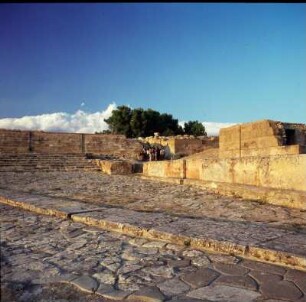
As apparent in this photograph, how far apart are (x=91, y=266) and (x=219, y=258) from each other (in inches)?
44.5

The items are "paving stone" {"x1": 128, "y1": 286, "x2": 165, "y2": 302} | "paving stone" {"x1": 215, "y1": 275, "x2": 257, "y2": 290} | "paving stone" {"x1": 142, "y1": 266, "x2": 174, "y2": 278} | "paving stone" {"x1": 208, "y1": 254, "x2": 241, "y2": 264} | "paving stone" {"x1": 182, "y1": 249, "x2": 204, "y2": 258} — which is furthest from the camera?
"paving stone" {"x1": 182, "y1": 249, "x2": 204, "y2": 258}

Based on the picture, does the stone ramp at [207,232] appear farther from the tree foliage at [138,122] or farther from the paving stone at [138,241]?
the tree foliage at [138,122]

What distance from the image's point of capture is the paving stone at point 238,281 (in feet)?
8.82

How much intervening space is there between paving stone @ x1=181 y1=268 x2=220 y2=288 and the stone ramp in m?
0.53

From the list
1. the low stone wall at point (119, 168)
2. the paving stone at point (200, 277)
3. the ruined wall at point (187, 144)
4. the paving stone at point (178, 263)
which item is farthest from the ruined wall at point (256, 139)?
the ruined wall at point (187, 144)

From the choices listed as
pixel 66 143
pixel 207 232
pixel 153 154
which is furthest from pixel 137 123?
pixel 207 232

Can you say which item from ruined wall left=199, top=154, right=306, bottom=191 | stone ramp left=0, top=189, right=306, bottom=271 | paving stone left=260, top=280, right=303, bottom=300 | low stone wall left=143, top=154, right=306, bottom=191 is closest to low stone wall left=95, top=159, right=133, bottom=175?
low stone wall left=143, top=154, right=306, bottom=191

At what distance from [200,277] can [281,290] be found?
596mm

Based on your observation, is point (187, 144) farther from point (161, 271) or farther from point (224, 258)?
point (161, 271)

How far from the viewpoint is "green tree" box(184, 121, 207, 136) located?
51.8 meters

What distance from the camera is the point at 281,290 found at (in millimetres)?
2598

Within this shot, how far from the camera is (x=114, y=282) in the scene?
109 inches

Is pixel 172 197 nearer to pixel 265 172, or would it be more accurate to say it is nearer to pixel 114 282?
pixel 265 172

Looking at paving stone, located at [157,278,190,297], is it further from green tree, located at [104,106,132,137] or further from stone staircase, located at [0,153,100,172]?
green tree, located at [104,106,132,137]
